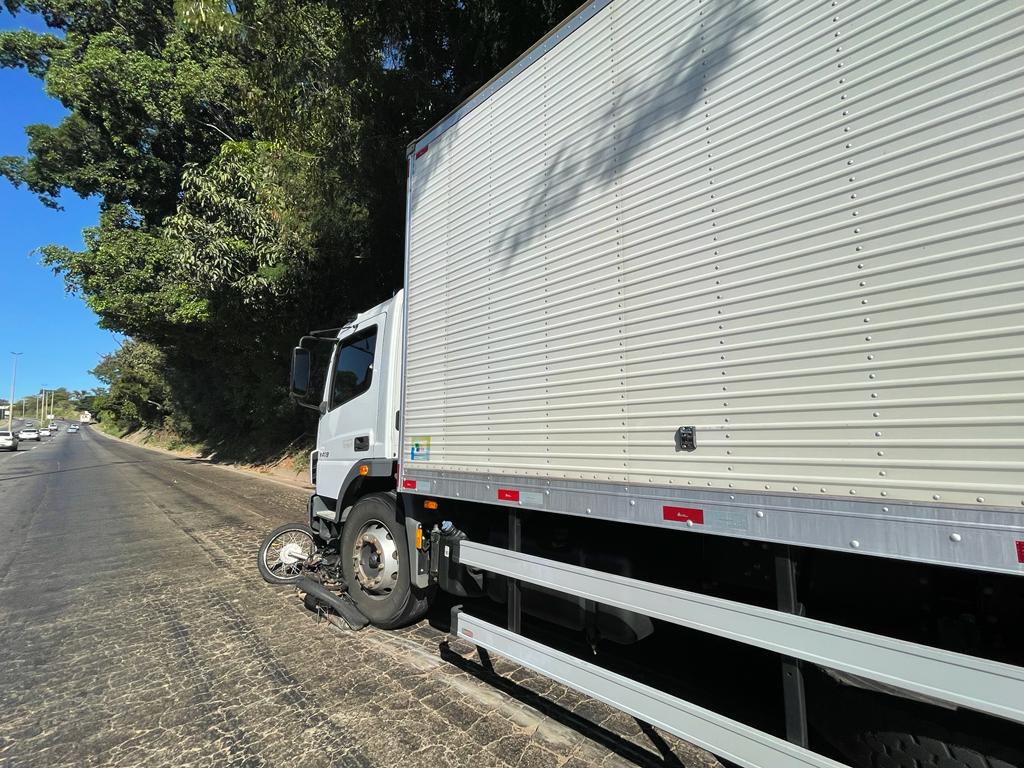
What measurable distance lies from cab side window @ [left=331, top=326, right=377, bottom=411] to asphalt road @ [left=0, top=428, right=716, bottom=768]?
6.57ft

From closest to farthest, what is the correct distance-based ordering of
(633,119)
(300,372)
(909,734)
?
(909,734) → (633,119) → (300,372)

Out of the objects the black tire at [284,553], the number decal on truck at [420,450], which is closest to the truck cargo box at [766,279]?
the number decal on truck at [420,450]

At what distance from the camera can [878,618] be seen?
191 centimetres

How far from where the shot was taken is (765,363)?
1854 mm

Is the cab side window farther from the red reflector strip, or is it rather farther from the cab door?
the red reflector strip

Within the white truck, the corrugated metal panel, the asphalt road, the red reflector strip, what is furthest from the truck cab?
the red reflector strip

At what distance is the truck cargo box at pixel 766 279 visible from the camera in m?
1.44

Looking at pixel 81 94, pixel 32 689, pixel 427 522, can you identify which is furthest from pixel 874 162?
pixel 81 94

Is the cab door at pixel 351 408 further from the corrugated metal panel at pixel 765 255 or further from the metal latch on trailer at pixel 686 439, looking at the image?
the metal latch on trailer at pixel 686 439

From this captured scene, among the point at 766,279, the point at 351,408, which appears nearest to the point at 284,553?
the point at 351,408

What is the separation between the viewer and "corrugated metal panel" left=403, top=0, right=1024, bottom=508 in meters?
1.44

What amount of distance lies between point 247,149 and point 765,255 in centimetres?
1381

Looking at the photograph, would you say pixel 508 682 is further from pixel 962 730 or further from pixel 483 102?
pixel 483 102

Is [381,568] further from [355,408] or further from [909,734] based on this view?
[909,734]
